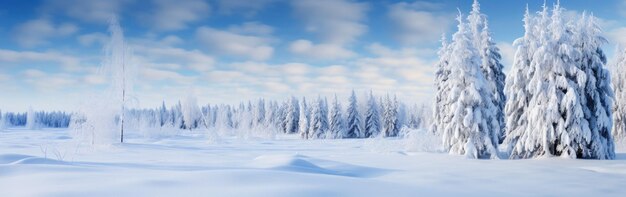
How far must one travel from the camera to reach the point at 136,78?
3359 centimetres

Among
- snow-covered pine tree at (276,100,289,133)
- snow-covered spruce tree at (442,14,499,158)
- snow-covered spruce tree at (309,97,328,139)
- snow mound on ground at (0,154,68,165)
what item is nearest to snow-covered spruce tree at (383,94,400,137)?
snow-covered spruce tree at (309,97,328,139)

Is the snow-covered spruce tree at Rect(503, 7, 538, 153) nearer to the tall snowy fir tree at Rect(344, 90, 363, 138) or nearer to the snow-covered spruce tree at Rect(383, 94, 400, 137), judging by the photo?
the tall snowy fir tree at Rect(344, 90, 363, 138)

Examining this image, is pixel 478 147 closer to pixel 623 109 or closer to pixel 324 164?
pixel 324 164

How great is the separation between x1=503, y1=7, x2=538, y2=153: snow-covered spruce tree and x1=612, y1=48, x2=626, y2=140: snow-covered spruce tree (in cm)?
1673

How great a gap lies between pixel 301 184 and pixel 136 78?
29952mm

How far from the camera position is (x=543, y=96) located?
20.3 meters

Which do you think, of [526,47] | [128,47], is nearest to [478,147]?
[526,47]

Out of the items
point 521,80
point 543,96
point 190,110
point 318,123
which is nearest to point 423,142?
point 521,80

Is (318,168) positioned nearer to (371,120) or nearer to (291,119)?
(371,120)

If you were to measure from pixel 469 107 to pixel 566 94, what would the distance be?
4487mm

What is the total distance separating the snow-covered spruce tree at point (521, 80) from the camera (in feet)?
70.3

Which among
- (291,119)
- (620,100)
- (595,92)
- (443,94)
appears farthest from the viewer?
(291,119)

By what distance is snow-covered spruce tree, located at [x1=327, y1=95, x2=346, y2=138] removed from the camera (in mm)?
69025

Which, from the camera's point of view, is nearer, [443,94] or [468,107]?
[468,107]
